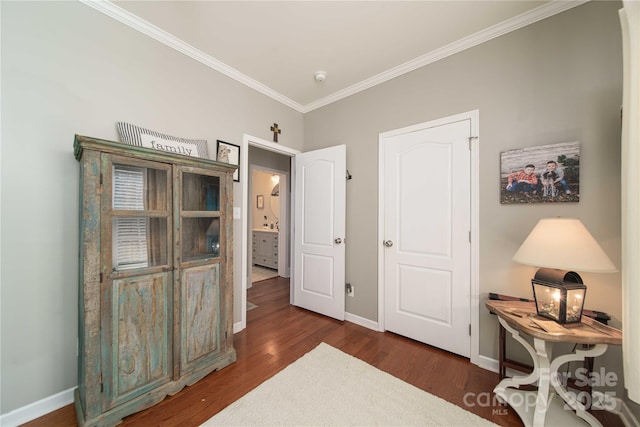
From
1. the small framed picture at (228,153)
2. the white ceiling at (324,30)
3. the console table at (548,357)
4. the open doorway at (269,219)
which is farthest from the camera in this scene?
the open doorway at (269,219)

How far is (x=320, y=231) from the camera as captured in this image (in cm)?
294

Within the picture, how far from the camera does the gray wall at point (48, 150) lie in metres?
1.36

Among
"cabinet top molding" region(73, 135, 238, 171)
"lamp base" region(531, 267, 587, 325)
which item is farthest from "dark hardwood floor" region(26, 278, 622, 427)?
"cabinet top molding" region(73, 135, 238, 171)

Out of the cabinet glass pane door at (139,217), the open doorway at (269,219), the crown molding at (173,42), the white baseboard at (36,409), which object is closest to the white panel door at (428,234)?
the crown molding at (173,42)

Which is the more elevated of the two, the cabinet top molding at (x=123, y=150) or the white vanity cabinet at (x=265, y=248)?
the cabinet top molding at (x=123, y=150)

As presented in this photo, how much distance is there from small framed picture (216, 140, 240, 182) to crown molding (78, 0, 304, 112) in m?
0.75

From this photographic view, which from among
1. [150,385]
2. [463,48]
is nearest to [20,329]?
[150,385]

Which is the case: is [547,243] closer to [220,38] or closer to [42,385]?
[220,38]

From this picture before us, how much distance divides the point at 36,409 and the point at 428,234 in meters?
3.10

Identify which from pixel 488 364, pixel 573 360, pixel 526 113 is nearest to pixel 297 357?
pixel 488 364

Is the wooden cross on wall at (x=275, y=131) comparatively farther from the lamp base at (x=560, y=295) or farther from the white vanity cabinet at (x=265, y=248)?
the lamp base at (x=560, y=295)

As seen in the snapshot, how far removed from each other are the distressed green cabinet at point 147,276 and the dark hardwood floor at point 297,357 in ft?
0.38

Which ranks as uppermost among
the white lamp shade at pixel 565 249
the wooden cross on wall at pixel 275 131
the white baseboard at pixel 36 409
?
the wooden cross on wall at pixel 275 131

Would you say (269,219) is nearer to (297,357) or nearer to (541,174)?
(297,357)
